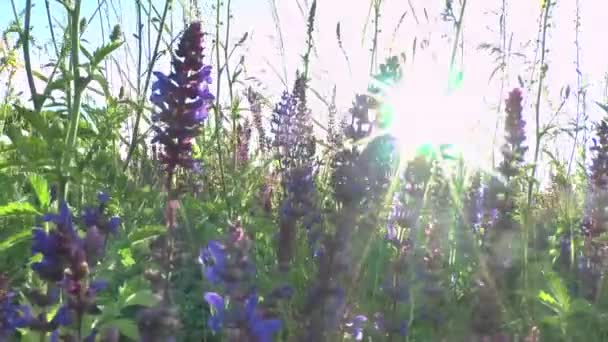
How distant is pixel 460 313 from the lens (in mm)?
2607

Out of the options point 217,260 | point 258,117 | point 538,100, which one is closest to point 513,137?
point 538,100

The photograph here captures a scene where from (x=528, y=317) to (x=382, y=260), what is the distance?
0.73 m

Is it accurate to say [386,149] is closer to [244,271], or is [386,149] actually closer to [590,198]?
[244,271]

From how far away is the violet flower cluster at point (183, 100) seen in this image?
2.51m

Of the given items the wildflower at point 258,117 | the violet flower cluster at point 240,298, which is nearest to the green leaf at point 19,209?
the violet flower cluster at point 240,298

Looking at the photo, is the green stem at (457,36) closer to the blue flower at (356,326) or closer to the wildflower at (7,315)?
the blue flower at (356,326)

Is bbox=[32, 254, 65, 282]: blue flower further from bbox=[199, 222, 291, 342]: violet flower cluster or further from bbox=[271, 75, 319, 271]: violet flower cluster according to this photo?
bbox=[271, 75, 319, 271]: violet flower cluster

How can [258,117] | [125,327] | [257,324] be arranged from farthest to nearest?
1. [258,117]
2. [125,327]
3. [257,324]

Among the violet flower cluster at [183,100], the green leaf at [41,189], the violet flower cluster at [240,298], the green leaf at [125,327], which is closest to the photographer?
the violet flower cluster at [240,298]

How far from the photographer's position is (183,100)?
2.58 metres

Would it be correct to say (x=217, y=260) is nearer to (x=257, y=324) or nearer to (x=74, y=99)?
(x=257, y=324)

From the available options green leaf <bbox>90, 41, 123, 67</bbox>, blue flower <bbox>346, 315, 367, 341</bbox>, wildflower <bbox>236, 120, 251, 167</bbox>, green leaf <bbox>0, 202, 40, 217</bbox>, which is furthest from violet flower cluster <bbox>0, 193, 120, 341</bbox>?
wildflower <bbox>236, 120, 251, 167</bbox>

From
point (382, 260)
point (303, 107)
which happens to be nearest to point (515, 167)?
point (382, 260)

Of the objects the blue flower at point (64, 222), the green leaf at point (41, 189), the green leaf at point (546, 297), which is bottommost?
the green leaf at point (546, 297)
